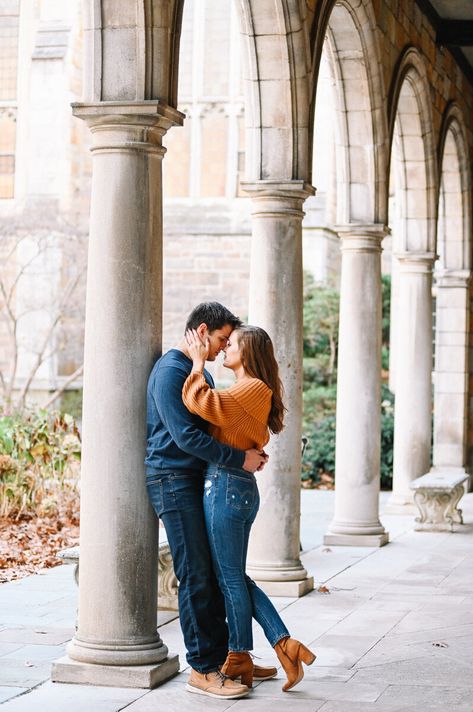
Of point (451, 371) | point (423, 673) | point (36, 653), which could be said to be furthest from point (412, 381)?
point (36, 653)

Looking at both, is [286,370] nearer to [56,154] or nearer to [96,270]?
[96,270]

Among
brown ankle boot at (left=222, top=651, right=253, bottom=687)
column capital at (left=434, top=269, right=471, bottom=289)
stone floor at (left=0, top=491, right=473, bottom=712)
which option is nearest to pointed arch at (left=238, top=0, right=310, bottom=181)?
stone floor at (left=0, top=491, right=473, bottom=712)

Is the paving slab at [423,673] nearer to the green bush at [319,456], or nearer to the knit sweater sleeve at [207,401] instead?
the knit sweater sleeve at [207,401]

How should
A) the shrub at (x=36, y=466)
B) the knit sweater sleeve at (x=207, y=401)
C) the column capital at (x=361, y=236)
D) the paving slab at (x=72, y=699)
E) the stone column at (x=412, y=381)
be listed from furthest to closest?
the stone column at (x=412, y=381)
the shrub at (x=36, y=466)
the column capital at (x=361, y=236)
the knit sweater sleeve at (x=207, y=401)
the paving slab at (x=72, y=699)

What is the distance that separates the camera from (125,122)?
546 centimetres

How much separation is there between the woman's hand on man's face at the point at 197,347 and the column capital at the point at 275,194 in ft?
9.00

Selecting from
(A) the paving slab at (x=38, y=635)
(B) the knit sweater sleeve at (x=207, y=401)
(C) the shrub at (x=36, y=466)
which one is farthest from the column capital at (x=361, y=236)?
(B) the knit sweater sleeve at (x=207, y=401)

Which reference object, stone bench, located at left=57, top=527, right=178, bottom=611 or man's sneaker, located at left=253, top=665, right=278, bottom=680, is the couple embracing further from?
stone bench, located at left=57, top=527, right=178, bottom=611

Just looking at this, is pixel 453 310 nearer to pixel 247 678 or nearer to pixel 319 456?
pixel 319 456

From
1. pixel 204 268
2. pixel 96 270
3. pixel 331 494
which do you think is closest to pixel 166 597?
pixel 96 270

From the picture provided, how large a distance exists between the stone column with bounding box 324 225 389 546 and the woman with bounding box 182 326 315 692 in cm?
501

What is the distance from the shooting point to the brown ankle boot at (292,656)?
521 cm

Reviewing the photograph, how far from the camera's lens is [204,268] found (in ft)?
72.3

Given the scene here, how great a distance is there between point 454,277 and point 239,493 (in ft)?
35.7
